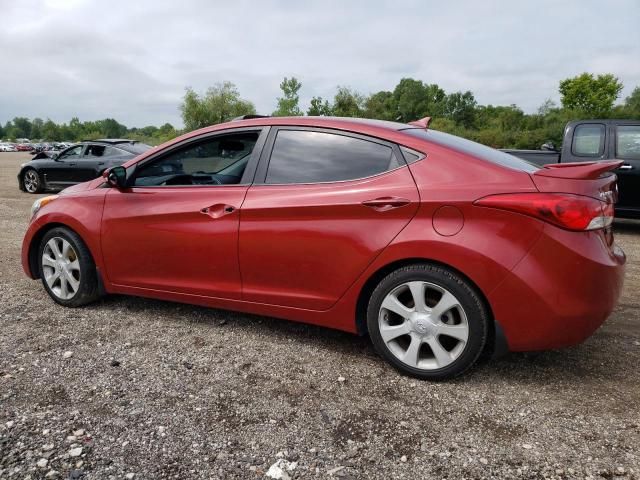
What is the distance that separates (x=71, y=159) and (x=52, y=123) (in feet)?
512

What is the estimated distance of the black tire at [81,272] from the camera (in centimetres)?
400

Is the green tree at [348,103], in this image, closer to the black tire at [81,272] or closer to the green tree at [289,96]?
the green tree at [289,96]

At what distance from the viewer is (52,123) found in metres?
148

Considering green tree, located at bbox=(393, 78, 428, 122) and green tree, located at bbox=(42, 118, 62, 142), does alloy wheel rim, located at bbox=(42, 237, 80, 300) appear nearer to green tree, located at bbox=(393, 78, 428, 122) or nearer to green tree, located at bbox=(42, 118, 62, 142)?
green tree, located at bbox=(393, 78, 428, 122)

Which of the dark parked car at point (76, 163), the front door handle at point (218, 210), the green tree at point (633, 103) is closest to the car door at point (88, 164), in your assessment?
the dark parked car at point (76, 163)

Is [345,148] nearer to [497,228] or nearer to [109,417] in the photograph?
[497,228]

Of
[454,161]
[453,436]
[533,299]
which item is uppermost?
[454,161]

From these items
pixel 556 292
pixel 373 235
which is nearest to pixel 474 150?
pixel 373 235

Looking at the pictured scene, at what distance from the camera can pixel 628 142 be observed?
7641 millimetres

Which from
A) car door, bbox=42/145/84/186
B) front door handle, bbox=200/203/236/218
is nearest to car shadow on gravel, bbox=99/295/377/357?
front door handle, bbox=200/203/236/218

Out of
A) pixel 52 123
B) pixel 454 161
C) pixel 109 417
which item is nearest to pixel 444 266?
pixel 454 161

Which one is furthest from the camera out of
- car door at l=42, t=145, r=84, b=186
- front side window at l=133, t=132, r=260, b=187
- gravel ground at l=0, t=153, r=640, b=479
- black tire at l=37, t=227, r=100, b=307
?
car door at l=42, t=145, r=84, b=186

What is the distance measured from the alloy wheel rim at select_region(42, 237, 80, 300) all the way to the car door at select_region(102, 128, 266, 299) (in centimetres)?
35

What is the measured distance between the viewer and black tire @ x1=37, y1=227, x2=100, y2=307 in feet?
13.1
